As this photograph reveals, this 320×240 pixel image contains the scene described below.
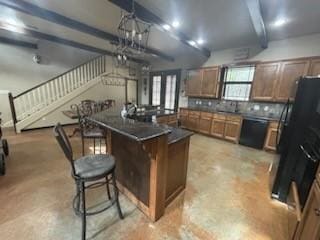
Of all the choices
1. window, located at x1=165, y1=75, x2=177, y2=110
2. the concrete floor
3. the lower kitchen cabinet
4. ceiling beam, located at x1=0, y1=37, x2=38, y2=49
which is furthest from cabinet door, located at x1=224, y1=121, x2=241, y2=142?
ceiling beam, located at x1=0, y1=37, x2=38, y2=49

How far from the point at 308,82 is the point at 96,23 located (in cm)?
389

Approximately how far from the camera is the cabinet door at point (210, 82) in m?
4.80

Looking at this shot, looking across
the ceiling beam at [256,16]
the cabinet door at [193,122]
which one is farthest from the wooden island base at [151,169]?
the cabinet door at [193,122]

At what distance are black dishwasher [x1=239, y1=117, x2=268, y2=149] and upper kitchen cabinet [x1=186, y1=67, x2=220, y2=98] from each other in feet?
4.27

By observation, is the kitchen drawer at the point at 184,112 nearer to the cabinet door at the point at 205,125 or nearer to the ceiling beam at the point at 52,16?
the cabinet door at the point at 205,125

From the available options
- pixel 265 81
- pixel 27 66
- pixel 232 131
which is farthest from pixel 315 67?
pixel 27 66

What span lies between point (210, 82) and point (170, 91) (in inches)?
82.5

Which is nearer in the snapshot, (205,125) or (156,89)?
(205,125)

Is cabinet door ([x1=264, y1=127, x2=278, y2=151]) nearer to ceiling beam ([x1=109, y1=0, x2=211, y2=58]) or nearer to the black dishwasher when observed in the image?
the black dishwasher

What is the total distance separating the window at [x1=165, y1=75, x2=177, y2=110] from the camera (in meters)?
6.51

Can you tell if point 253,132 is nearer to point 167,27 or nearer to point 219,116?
point 219,116

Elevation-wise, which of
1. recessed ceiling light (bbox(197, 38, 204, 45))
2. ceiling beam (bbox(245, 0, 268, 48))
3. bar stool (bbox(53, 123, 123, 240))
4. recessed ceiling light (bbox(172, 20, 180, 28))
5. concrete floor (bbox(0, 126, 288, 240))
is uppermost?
recessed ceiling light (bbox(197, 38, 204, 45))

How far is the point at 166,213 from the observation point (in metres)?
1.80

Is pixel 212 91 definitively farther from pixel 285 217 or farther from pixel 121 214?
pixel 121 214
